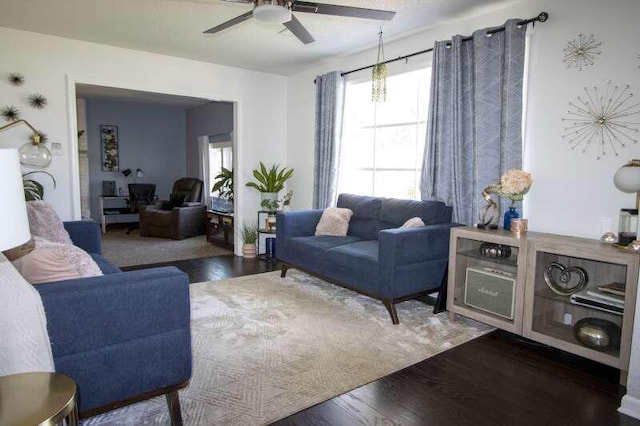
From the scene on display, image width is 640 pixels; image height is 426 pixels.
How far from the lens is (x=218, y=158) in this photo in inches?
317

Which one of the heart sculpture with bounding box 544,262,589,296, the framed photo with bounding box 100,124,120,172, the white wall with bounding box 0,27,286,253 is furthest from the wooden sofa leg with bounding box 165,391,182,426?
the framed photo with bounding box 100,124,120,172

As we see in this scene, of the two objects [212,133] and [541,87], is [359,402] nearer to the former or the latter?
[541,87]

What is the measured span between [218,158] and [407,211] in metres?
5.21

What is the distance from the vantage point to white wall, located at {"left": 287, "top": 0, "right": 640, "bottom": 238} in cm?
265

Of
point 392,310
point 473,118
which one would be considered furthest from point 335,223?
point 473,118

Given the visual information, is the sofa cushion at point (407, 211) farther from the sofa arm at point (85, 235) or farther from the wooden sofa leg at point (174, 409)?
the sofa arm at point (85, 235)

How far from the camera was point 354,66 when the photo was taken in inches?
184

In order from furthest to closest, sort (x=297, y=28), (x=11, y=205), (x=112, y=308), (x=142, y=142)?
1. (x=142, y=142)
2. (x=297, y=28)
3. (x=112, y=308)
4. (x=11, y=205)

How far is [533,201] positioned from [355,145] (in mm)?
2214

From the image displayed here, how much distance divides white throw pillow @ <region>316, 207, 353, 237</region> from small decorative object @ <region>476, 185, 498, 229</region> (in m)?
1.44

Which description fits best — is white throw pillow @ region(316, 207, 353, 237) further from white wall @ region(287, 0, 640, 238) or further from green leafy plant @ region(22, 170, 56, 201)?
green leafy plant @ region(22, 170, 56, 201)

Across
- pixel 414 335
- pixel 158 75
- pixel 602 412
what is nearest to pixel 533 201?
pixel 414 335

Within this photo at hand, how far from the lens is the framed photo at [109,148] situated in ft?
27.3

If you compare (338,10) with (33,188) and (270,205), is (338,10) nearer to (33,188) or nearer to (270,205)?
(270,205)
